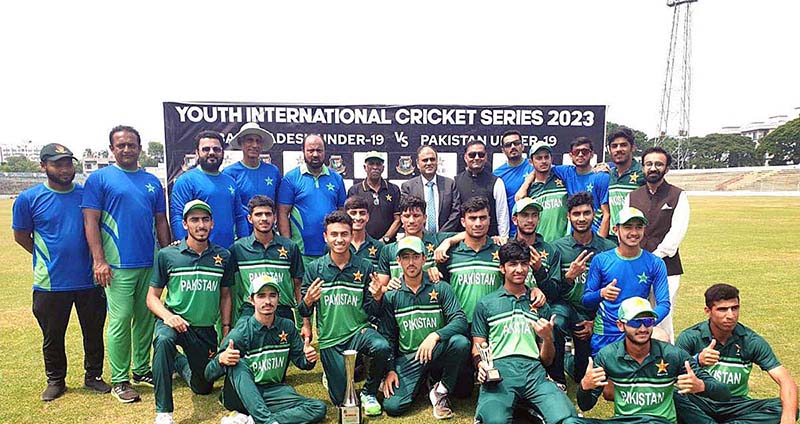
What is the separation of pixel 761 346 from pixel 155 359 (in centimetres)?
497

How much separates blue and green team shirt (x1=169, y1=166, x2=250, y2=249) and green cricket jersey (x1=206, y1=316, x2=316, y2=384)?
1.34m

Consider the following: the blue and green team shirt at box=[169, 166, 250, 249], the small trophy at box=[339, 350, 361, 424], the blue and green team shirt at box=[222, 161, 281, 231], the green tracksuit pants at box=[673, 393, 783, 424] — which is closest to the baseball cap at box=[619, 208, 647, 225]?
the green tracksuit pants at box=[673, 393, 783, 424]

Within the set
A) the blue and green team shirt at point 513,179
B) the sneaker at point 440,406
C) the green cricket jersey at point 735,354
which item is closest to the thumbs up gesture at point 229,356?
the sneaker at point 440,406

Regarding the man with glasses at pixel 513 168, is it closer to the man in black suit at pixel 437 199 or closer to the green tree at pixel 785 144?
the man in black suit at pixel 437 199

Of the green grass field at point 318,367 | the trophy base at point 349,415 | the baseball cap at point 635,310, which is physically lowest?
the green grass field at point 318,367

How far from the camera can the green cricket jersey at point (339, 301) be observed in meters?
4.86

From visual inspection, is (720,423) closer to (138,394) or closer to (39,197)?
(138,394)

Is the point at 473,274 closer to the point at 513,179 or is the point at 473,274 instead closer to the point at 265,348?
the point at 513,179

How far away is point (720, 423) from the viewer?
407cm

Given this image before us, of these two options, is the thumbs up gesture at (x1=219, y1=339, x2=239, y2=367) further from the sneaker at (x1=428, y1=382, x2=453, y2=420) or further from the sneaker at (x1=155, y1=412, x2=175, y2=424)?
the sneaker at (x1=428, y1=382, x2=453, y2=420)

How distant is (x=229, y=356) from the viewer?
4.25 m

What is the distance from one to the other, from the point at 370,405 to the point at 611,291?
240 cm

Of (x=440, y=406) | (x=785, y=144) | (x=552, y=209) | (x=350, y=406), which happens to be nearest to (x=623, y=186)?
(x=552, y=209)

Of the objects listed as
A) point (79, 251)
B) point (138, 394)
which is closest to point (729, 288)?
point (138, 394)
